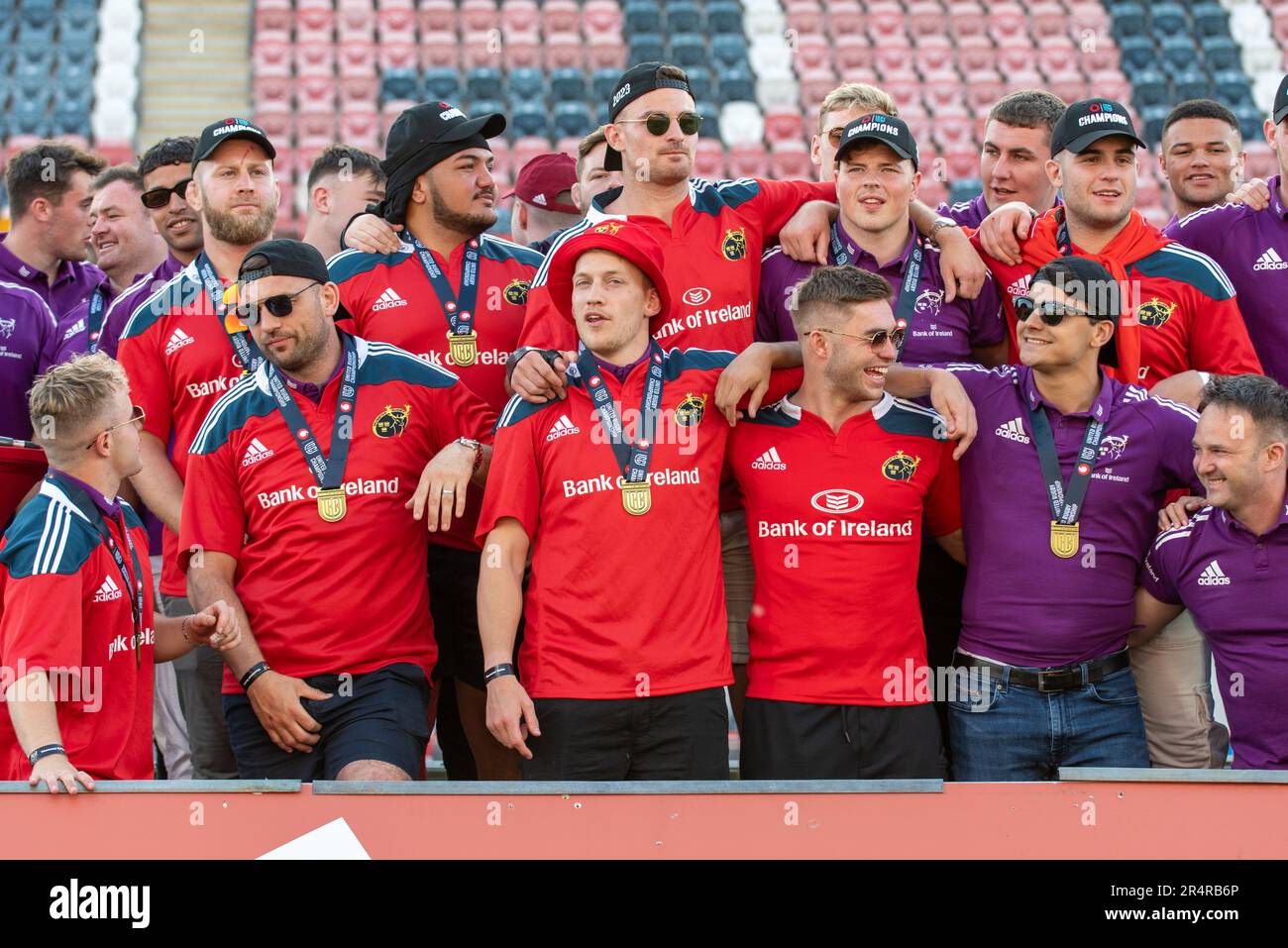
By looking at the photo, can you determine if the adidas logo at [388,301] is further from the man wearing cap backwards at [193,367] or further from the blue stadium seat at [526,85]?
the blue stadium seat at [526,85]

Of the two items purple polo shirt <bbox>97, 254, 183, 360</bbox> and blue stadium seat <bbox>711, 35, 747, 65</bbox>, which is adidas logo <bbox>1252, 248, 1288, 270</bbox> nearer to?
purple polo shirt <bbox>97, 254, 183, 360</bbox>

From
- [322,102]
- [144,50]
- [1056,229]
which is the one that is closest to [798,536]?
[1056,229]

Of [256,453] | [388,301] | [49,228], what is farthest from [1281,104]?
[49,228]

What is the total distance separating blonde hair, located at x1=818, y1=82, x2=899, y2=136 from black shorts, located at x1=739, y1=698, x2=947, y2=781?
7.41 ft

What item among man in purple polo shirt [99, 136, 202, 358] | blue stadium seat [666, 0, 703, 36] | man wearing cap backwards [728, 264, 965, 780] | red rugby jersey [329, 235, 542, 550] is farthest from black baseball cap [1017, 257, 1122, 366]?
blue stadium seat [666, 0, 703, 36]

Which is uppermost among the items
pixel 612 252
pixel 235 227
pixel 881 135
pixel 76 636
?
pixel 881 135

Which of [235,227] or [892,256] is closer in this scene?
[892,256]

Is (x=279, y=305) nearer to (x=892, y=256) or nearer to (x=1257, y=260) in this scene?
(x=892, y=256)

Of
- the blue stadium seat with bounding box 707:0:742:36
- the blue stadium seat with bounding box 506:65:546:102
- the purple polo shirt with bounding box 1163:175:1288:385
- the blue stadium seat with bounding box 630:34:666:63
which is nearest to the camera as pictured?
the purple polo shirt with bounding box 1163:175:1288:385

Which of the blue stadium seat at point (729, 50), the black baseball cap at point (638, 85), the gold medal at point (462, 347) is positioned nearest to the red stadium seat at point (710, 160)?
the blue stadium seat at point (729, 50)

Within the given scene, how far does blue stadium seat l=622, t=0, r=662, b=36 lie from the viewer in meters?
18.8

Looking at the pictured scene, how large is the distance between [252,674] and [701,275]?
5.90ft

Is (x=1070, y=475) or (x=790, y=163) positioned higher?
(x=790, y=163)

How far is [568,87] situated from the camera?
17734mm
